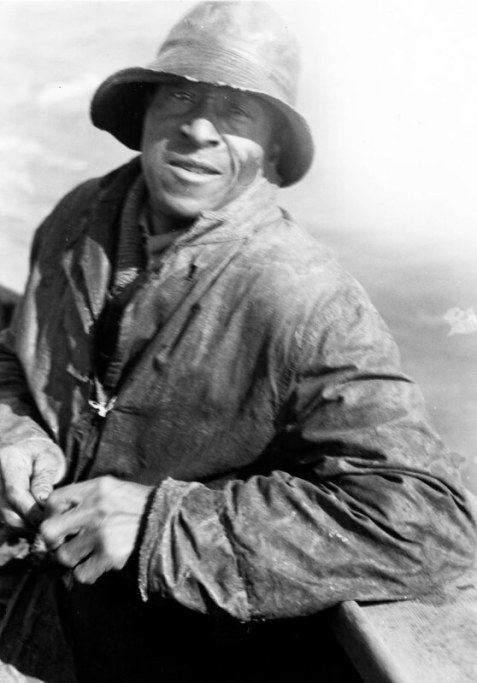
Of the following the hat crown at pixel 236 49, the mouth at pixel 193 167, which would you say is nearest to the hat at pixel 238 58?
the hat crown at pixel 236 49

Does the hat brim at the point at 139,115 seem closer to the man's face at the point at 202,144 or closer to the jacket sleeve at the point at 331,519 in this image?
the man's face at the point at 202,144

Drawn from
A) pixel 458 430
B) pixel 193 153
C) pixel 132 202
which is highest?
pixel 193 153

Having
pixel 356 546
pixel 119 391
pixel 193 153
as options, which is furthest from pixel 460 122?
pixel 356 546

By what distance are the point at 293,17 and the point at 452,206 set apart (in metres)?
1.27

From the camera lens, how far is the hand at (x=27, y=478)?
5.93ft

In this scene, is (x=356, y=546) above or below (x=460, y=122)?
below

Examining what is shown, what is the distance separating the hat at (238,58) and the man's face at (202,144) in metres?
0.04

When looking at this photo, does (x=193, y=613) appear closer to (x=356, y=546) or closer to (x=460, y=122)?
(x=356, y=546)

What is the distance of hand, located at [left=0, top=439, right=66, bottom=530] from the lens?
71.2 inches

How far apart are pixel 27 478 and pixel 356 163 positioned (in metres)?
2.66

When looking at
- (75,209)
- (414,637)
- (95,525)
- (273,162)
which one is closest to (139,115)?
(75,209)

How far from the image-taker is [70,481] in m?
1.90

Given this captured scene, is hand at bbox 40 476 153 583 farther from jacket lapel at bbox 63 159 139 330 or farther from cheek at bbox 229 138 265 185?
cheek at bbox 229 138 265 185

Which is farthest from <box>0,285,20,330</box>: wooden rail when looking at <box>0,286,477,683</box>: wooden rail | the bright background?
<box>0,286,477,683</box>: wooden rail
